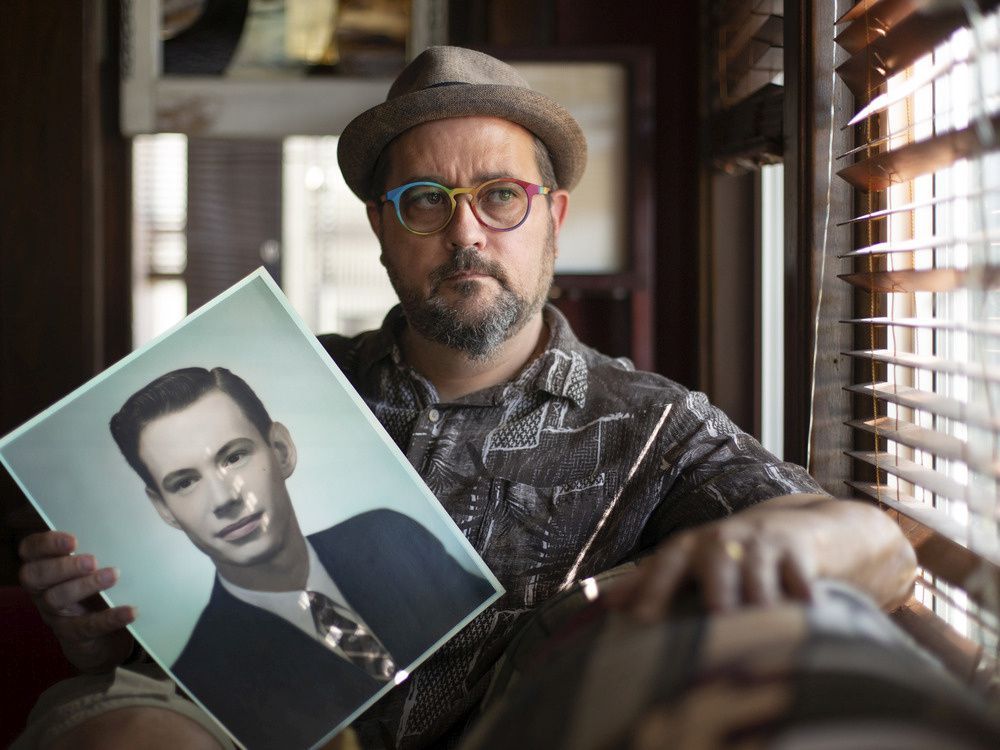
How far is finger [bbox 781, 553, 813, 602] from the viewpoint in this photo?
69 cm

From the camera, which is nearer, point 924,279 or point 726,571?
point 726,571

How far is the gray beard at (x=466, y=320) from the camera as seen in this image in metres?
1.49

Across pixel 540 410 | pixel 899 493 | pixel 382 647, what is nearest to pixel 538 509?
pixel 540 410

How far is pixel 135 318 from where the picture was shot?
9.15 ft

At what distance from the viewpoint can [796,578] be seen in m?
0.71

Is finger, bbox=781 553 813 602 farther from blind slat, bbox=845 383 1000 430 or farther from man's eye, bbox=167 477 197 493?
man's eye, bbox=167 477 197 493

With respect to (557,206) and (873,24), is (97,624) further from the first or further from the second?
(873,24)

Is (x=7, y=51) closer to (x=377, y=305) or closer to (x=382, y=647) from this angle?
(x=377, y=305)

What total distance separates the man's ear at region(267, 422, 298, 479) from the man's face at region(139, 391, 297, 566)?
2 cm

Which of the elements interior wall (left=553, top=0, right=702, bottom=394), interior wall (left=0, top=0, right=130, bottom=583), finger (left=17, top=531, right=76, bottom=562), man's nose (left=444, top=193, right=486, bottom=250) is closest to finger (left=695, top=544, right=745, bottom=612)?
finger (left=17, top=531, right=76, bottom=562)

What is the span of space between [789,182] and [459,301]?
541mm

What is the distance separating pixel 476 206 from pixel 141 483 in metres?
0.67

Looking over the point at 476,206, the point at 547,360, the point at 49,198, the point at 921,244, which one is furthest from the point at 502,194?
the point at 49,198

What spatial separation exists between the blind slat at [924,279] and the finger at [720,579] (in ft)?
1.18
